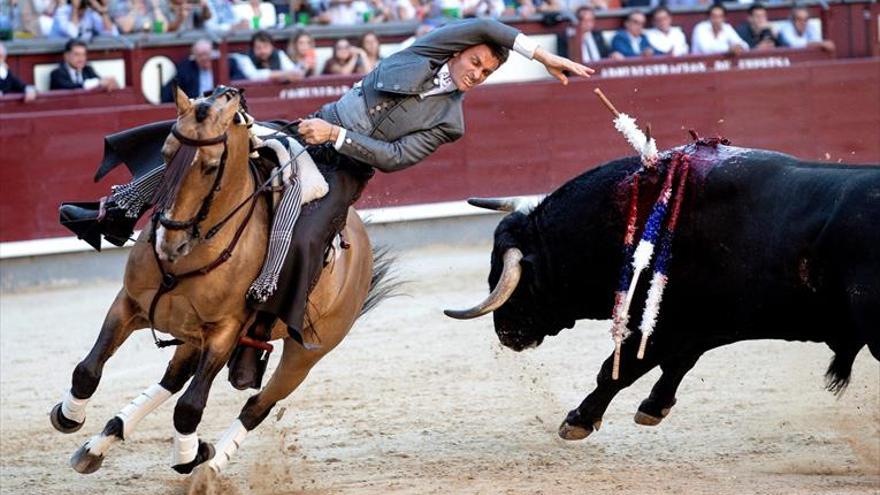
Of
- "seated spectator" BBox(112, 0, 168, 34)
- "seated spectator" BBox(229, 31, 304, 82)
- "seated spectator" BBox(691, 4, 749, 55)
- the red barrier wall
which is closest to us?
the red barrier wall

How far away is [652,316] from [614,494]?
Result: 735 mm

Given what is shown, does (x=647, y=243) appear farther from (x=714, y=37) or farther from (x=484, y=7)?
(x=714, y=37)

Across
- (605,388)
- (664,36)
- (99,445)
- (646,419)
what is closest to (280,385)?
(99,445)

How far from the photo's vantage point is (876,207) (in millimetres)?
5070

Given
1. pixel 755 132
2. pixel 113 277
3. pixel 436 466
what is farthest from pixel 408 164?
pixel 755 132

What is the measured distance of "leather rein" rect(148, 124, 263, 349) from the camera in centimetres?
460

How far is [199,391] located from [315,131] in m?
1.00

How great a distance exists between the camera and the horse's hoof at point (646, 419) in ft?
20.0

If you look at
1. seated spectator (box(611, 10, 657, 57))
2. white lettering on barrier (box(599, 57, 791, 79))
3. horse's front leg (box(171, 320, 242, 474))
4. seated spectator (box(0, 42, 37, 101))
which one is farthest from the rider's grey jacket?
seated spectator (box(611, 10, 657, 57))

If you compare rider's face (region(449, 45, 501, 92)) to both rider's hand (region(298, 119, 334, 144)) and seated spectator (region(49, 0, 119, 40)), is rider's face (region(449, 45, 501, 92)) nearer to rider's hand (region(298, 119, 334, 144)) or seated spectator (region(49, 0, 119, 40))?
rider's hand (region(298, 119, 334, 144))

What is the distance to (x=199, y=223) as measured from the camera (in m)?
4.80

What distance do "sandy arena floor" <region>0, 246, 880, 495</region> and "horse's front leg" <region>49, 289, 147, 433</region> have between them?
19.7 inches

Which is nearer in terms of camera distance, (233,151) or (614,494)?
(233,151)

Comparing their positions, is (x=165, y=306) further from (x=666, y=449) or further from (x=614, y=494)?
(x=666, y=449)
